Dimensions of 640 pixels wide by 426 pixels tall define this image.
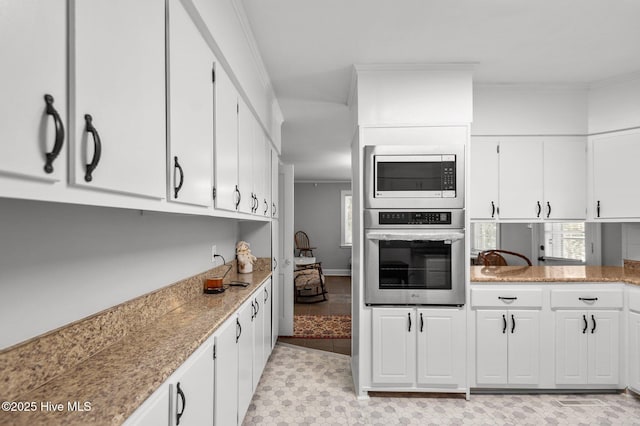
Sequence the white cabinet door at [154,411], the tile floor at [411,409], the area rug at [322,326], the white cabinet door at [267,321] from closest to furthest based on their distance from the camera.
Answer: the white cabinet door at [154,411], the tile floor at [411,409], the white cabinet door at [267,321], the area rug at [322,326]

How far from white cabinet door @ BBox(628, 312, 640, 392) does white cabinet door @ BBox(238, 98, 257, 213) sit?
10.2 ft

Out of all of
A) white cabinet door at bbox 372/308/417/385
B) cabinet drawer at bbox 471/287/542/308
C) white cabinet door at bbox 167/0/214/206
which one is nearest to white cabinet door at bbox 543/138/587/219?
cabinet drawer at bbox 471/287/542/308

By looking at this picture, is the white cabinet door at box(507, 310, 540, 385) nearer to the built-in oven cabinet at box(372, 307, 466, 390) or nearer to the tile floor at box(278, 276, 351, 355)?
the built-in oven cabinet at box(372, 307, 466, 390)

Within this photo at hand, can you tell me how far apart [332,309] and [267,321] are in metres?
2.45

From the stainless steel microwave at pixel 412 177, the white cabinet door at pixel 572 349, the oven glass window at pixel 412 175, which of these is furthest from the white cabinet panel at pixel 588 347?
the oven glass window at pixel 412 175

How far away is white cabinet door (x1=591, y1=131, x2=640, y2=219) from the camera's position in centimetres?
293

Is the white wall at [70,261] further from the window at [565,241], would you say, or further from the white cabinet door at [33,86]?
the window at [565,241]

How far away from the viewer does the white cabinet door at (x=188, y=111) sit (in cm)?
124

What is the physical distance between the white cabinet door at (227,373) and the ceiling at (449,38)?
184cm

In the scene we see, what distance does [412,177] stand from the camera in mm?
2707

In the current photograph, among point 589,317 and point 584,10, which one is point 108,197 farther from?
→ point 589,317

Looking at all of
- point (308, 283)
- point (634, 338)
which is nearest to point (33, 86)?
point (634, 338)

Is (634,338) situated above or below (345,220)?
below

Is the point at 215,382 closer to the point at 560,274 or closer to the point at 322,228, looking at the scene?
the point at 560,274
